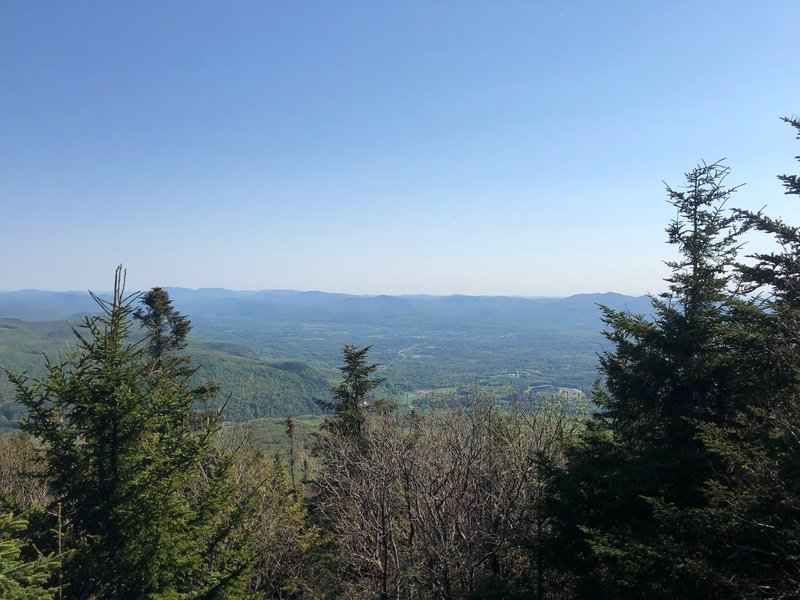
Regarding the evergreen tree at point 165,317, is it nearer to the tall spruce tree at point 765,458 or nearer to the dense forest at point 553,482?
the dense forest at point 553,482

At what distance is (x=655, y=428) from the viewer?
882 cm

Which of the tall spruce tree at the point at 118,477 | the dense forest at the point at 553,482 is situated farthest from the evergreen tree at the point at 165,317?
the tall spruce tree at the point at 118,477

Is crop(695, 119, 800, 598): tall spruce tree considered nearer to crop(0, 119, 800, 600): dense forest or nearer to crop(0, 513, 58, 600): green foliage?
crop(0, 119, 800, 600): dense forest

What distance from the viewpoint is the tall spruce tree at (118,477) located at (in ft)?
20.2

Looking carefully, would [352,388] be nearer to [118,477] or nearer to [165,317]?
[165,317]

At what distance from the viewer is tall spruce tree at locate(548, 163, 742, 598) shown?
741cm

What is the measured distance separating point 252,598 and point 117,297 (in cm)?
526

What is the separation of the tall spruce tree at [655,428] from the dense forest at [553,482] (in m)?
0.04

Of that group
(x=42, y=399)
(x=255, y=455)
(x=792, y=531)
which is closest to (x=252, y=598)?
(x=42, y=399)

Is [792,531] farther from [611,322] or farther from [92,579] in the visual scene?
[92,579]

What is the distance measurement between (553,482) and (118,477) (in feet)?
25.1

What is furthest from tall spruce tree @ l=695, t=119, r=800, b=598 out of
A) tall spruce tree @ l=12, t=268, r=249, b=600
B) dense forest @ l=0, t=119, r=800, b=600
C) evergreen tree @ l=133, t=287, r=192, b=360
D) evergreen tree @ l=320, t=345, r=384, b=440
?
evergreen tree @ l=133, t=287, r=192, b=360

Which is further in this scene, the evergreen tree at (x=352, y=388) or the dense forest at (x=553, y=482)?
the evergreen tree at (x=352, y=388)

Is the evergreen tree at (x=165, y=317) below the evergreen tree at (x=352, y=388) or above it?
above
